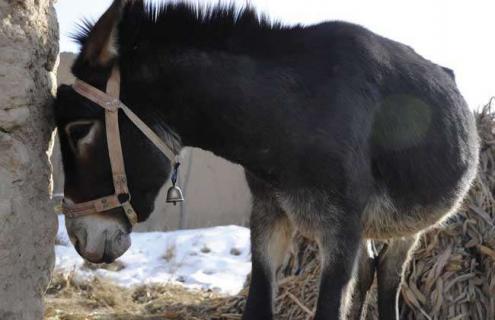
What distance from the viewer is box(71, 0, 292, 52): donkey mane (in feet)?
8.76

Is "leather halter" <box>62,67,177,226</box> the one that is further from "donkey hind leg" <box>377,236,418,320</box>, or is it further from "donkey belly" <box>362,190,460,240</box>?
"donkey hind leg" <box>377,236,418,320</box>

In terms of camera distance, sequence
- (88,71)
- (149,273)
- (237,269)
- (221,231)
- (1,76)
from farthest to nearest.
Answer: (221,231)
(237,269)
(149,273)
(88,71)
(1,76)

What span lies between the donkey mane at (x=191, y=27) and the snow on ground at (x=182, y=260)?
3.52 meters

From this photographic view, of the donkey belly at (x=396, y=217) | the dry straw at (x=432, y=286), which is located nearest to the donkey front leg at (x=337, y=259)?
the donkey belly at (x=396, y=217)

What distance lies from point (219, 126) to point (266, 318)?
1145 millimetres

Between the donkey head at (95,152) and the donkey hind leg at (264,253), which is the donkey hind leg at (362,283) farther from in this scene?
the donkey head at (95,152)

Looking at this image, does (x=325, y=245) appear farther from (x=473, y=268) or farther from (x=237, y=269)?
(x=237, y=269)

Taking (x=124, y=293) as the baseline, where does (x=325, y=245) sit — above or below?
above

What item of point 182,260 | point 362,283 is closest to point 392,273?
point 362,283

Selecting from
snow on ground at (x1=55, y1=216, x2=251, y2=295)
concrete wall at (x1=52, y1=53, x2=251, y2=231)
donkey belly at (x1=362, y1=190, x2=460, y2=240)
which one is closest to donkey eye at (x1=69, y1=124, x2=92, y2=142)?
donkey belly at (x1=362, y1=190, x2=460, y2=240)

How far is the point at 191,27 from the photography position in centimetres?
277

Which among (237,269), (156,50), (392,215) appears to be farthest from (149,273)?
(156,50)

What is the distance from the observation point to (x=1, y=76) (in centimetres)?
229

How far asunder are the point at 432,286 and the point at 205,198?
6695mm
